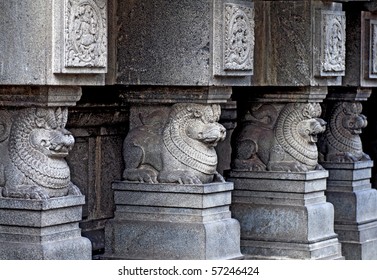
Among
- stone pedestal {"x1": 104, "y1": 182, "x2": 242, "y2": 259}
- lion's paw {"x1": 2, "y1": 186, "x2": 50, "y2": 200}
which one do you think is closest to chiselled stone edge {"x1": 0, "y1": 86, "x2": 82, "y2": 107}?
lion's paw {"x1": 2, "y1": 186, "x2": 50, "y2": 200}

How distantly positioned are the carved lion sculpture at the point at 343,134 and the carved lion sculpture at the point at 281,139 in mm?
1415

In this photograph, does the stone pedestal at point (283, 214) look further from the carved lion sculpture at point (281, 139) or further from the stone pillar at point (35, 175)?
the stone pillar at point (35, 175)

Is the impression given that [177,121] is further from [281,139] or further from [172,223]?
[281,139]

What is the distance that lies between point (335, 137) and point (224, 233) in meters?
3.38

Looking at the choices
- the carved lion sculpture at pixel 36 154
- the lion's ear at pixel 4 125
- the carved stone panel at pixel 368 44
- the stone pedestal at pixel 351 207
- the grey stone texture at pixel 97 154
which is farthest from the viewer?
the stone pedestal at pixel 351 207

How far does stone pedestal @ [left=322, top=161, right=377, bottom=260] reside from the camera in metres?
14.8

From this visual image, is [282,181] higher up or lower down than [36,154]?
lower down

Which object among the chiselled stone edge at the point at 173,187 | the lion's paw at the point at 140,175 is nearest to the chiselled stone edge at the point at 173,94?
the lion's paw at the point at 140,175

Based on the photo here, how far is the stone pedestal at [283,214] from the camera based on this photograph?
43.4 ft

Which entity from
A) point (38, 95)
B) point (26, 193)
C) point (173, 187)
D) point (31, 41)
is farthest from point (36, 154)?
point (173, 187)

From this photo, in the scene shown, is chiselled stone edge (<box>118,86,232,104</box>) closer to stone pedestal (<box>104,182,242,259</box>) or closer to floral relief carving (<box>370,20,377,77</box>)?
stone pedestal (<box>104,182,242,259</box>)

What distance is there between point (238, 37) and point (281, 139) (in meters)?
1.86

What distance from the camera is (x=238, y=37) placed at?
11.8m

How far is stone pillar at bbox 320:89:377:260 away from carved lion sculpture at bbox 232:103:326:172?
1362 millimetres
